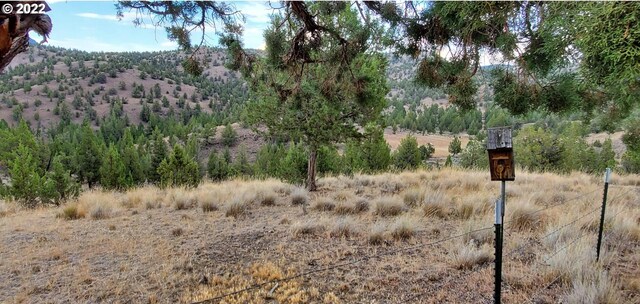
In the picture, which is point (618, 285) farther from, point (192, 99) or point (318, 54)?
point (192, 99)

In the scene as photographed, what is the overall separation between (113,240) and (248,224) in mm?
2436

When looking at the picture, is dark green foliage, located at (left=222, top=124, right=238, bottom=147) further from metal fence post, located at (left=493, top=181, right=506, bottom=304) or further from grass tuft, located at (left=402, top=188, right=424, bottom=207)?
metal fence post, located at (left=493, top=181, right=506, bottom=304)

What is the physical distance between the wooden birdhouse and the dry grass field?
1.63 metres

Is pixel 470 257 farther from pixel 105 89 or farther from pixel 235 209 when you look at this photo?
pixel 105 89

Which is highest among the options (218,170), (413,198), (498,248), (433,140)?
(498,248)

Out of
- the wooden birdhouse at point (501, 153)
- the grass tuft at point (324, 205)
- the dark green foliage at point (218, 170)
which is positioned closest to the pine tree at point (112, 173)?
the dark green foliage at point (218, 170)

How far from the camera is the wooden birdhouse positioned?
3036mm

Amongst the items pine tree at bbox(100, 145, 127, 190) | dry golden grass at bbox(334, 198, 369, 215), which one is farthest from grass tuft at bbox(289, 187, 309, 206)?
pine tree at bbox(100, 145, 127, 190)

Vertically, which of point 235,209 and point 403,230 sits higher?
point 403,230

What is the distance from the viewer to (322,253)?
17.7 ft

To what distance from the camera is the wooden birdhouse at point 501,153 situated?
9.96ft

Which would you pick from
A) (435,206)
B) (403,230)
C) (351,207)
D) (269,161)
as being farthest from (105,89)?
(403,230)

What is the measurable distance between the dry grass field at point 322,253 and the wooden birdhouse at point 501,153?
163 cm

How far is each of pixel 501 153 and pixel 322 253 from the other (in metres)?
3.20
